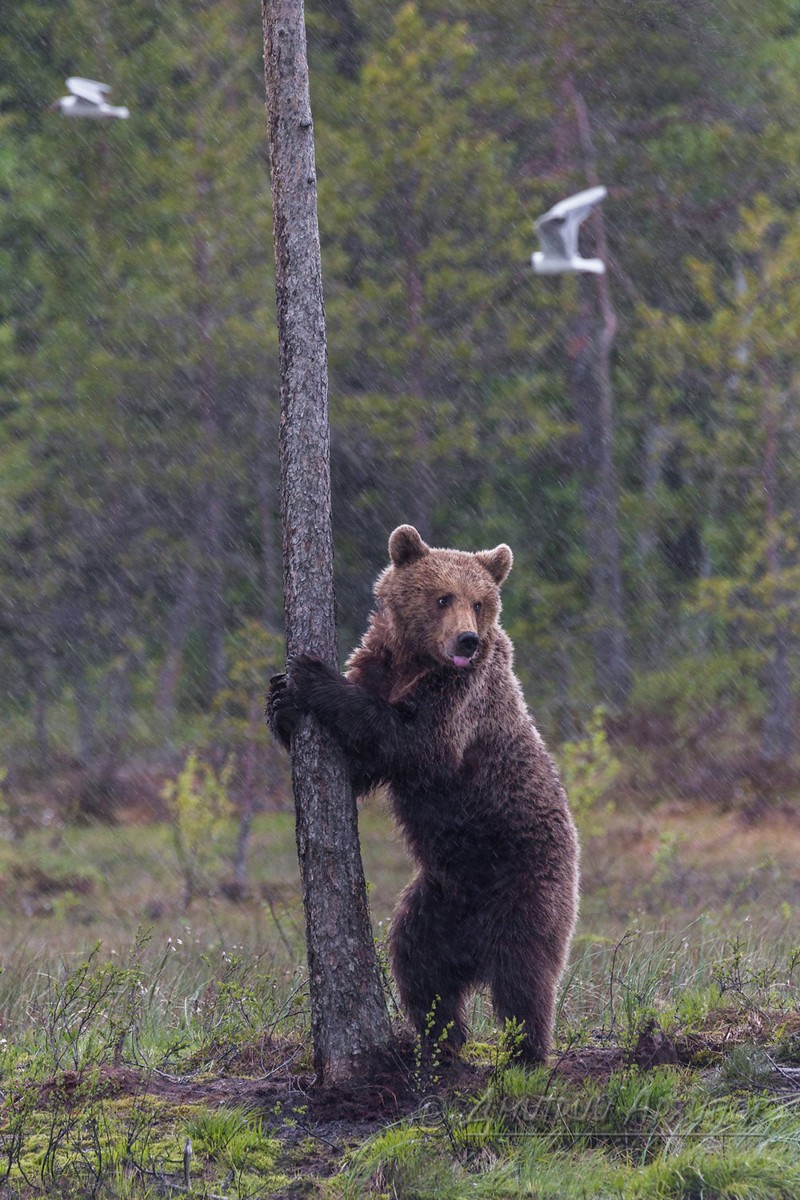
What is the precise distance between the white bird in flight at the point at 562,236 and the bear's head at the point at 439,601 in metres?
9.04

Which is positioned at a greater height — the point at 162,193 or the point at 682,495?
the point at 162,193

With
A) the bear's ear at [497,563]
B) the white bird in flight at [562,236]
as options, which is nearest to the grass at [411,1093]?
the bear's ear at [497,563]

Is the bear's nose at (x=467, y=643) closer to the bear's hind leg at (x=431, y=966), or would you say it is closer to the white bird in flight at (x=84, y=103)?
the bear's hind leg at (x=431, y=966)

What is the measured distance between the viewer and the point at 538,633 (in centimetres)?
2169

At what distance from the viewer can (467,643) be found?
5.77m

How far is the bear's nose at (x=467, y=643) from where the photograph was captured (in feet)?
18.9

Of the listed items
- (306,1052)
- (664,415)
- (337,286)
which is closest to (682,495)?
(664,415)

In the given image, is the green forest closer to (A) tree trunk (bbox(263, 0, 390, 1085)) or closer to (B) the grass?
(B) the grass

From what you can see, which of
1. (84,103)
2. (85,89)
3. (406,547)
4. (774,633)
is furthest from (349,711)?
(774,633)

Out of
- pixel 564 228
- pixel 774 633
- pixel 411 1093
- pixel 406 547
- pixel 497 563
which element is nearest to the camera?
pixel 411 1093

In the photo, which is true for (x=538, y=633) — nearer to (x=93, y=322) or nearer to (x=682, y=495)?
(x=682, y=495)

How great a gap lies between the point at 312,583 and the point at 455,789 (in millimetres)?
1110

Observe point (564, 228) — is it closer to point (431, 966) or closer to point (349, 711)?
point (349, 711)

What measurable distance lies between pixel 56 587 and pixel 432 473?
6998 millimetres
